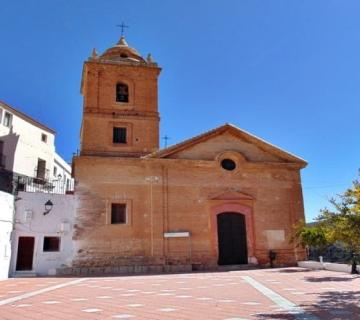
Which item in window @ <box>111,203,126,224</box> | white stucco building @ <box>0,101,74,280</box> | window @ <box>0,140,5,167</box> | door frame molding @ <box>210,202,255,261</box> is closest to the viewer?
white stucco building @ <box>0,101,74,280</box>

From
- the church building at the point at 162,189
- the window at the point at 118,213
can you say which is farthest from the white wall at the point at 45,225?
the window at the point at 118,213

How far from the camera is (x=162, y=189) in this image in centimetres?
1845

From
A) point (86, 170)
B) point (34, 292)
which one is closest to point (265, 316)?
point (34, 292)

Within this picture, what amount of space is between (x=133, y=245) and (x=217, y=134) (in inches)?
294

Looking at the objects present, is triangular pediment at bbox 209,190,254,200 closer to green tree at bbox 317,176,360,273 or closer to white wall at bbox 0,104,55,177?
green tree at bbox 317,176,360,273

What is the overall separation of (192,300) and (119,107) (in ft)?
46.6

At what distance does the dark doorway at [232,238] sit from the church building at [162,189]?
49 mm

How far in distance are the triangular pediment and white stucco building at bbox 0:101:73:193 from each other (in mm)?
8851

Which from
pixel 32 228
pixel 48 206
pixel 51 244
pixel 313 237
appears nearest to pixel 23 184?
pixel 48 206

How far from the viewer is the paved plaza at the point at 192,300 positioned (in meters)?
7.01

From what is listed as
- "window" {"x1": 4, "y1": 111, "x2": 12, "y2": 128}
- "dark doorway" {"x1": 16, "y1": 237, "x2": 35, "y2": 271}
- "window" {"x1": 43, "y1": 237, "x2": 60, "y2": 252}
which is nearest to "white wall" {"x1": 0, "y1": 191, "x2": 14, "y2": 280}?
"dark doorway" {"x1": 16, "y1": 237, "x2": 35, "y2": 271}

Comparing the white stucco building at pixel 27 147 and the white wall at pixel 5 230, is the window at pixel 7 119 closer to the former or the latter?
the white stucco building at pixel 27 147

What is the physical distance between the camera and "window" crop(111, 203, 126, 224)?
58.7 ft

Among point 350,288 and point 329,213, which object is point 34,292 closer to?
point 329,213
